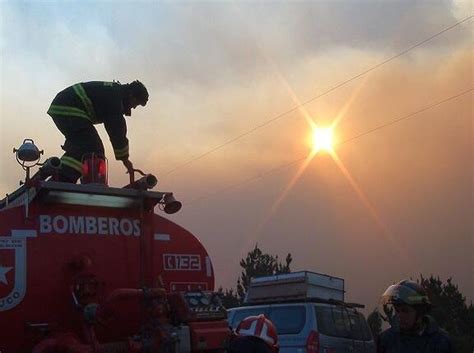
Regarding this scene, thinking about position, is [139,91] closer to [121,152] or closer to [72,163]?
[121,152]

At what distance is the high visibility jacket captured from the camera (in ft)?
20.7

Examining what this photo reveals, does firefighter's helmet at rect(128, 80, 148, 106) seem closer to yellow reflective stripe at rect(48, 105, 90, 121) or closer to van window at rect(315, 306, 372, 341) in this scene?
yellow reflective stripe at rect(48, 105, 90, 121)

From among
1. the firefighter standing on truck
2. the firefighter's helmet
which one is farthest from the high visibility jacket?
the firefighter's helmet

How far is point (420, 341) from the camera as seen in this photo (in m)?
4.79

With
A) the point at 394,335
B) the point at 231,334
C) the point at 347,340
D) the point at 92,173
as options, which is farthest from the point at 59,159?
the point at 347,340

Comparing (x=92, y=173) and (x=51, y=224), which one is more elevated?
(x=92, y=173)

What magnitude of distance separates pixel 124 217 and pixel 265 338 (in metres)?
1.54

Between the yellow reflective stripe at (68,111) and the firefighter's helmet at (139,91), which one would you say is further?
the firefighter's helmet at (139,91)

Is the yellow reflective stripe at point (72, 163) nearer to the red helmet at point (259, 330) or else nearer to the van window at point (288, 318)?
the red helmet at point (259, 330)

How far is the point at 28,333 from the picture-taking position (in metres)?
5.05

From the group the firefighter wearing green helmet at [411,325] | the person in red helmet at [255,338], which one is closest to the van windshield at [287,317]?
the person in red helmet at [255,338]

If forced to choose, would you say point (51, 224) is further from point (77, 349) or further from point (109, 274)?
point (77, 349)

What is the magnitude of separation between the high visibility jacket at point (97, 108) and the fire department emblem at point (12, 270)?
58.1 inches

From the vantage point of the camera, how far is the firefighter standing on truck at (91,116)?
6254 millimetres
